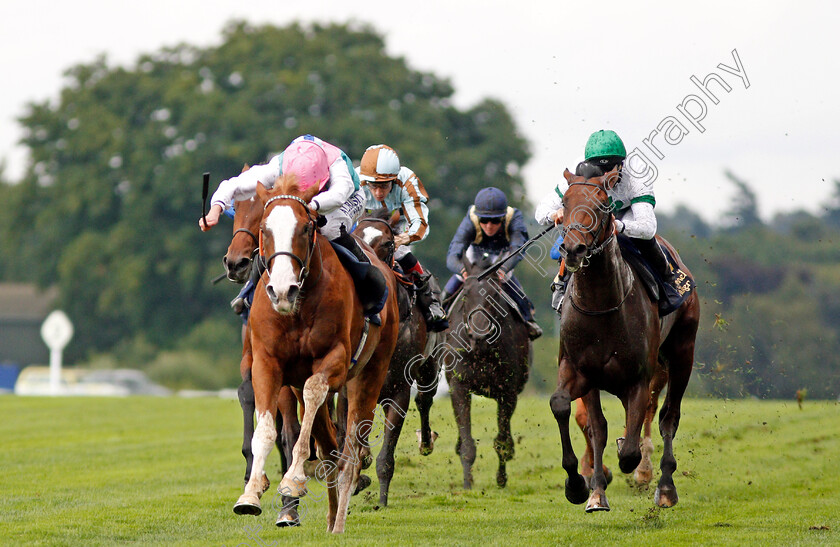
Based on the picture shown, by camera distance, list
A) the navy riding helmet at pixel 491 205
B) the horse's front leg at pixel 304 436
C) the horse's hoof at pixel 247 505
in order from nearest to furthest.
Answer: the horse's hoof at pixel 247 505 < the horse's front leg at pixel 304 436 < the navy riding helmet at pixel 491 205

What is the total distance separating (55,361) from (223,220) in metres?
8.88

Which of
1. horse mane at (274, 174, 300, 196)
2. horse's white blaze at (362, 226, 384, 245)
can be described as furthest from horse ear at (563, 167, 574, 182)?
horse's white blaze at (362, 226, 384, 245)

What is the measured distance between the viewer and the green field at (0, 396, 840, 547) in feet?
27.3

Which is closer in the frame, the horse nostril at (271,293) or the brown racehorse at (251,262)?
the horse nostril at (271,293)

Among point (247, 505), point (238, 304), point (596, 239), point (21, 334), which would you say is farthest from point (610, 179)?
point (21, 334)

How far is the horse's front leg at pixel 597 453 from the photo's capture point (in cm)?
860

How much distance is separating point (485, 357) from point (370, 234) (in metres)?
2.54

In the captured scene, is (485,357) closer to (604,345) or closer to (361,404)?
(361,404)

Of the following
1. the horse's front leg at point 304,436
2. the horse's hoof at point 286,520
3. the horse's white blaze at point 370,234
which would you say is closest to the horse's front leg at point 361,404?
the horse's hoof at point 286,520

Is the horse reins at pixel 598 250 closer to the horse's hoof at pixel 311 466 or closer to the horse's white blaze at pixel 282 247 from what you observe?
→ the horse's white blaze at pixel 282 247

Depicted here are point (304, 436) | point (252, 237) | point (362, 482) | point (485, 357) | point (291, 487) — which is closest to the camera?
point (291, 487)

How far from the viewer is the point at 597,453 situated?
28.9 feet

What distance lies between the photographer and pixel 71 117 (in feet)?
147

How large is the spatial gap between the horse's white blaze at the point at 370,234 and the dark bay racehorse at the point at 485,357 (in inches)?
84.3
